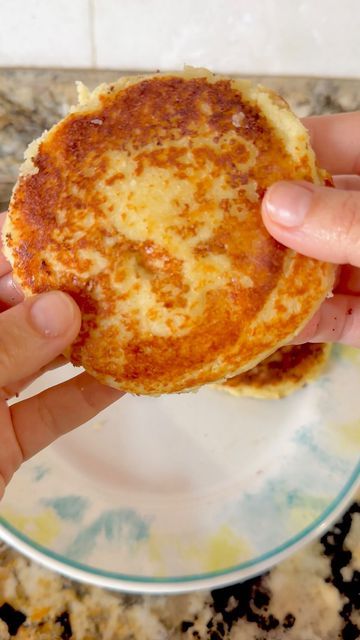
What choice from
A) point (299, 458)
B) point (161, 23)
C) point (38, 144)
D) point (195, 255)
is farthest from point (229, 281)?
point (161, 23)

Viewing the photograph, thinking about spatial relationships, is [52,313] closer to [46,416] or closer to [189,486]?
[46,416]

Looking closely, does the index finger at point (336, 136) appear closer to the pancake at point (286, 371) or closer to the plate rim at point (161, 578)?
the pancake at point (286, 371)

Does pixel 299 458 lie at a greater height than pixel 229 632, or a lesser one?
greater

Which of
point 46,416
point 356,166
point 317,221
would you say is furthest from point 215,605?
point 356,166

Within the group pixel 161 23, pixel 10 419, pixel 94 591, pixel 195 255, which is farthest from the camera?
pixel 161 23

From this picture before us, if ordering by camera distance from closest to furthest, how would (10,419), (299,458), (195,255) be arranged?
(195,255)
(10,419)
(299,458)

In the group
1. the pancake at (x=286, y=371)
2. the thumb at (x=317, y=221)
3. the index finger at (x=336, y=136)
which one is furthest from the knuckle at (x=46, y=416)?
the index finger at (x=336, y=136)

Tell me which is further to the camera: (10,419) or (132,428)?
(132,428)

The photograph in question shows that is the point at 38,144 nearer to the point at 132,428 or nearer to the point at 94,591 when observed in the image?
the point at 132,428
